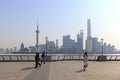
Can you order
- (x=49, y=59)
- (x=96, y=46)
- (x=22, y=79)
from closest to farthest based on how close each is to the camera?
1. (x=22, y=79)
2. (x=49, y=59)
3. (x=96, y=46)

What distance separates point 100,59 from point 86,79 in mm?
34353

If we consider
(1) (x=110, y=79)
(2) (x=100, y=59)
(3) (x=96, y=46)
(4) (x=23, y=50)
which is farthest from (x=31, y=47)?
(1) (x=110, y=79)

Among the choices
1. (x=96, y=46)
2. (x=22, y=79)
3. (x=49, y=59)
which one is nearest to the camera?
(x=22, y=79)

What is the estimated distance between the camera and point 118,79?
844 inches

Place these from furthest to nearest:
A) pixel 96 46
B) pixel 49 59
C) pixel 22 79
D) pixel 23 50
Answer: pixel 96 46, pixel 23 50, pixel 49 59, pixel 22 79

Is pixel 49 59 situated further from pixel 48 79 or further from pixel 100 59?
pixel 48 79

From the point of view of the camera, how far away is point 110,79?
21.4 metres

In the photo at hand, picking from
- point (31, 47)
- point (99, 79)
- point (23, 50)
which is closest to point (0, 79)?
point (99, 79)

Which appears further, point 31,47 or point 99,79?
point 31,47

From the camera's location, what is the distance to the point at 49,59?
52469mm

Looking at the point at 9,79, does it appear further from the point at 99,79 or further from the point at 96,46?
the point at 96,46

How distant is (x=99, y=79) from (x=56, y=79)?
3008 millimetres

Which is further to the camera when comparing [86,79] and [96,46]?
[96,46]

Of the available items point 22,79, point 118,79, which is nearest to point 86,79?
point 118,79
